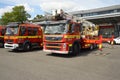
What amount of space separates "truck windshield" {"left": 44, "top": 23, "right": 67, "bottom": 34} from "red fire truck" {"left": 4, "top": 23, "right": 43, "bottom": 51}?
10.3 ft

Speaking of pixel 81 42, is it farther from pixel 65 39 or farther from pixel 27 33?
pixel 27 33

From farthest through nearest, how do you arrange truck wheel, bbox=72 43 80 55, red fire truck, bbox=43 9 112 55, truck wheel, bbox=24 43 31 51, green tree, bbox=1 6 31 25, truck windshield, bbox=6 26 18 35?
green tree, bbox=1 6 31 25, truck wheel, bbox=24 43 31 51, truck windshield, bbox=6 26 18 35, truck wheel, bbox=72 43 80 55, red fire truck, bbox=43 9 112 55

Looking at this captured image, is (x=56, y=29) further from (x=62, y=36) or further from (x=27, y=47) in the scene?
(x=27, y=47)

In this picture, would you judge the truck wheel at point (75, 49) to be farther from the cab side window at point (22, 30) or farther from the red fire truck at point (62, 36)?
the cab side window at point (22, 30)

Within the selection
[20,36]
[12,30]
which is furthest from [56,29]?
[12,30]

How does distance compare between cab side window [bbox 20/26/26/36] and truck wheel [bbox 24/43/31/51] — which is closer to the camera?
cab side window [bbox 20/26/26/36]

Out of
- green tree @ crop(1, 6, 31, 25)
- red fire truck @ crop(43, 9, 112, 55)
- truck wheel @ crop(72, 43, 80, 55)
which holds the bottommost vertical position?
truck wheel @ crop(72, 43, 80, 55)

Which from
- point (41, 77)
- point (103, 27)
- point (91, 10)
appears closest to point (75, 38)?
point (41, 77)

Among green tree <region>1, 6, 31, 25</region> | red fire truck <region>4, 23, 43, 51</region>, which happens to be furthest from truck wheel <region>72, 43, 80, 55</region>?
green tree <region>1, 6, 31, 25</region>

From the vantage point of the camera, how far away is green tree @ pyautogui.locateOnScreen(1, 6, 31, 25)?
44.7 meters

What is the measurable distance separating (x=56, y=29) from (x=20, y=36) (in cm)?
418

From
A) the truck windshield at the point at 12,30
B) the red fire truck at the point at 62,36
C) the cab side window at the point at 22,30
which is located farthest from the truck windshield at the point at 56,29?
the truck windshield at the point at 12,30

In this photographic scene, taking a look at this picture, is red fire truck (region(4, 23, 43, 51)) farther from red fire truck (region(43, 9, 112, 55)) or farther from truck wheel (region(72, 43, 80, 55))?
truck wheel (region(72, 43, 80, 55))

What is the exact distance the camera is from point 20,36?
1523 cm
